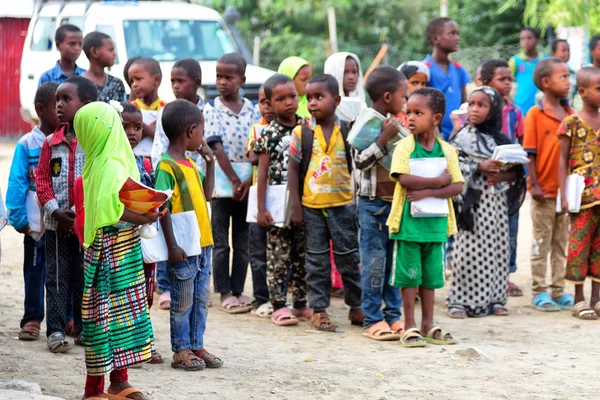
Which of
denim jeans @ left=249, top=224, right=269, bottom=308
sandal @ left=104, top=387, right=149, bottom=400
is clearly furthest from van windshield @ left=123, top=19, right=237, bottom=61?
sandal @ left=104, top=387, right=149, bottom=400

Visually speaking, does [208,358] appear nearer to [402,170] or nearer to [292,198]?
[292,198]

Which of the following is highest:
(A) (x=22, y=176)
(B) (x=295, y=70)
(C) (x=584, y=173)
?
(B) (x=295, y=70)

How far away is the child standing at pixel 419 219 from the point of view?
621cm

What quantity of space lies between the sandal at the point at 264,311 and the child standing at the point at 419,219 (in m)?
1.31

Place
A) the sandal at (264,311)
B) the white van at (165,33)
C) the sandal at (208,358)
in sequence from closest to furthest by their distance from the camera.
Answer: the sandal at (208,358) → the sandal at (264,311) → the white van at (165,33)

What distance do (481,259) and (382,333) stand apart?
1284mm

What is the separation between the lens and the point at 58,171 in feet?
19.2

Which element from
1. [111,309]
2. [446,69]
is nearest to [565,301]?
[446,69]

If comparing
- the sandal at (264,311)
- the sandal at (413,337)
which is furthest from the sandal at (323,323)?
the sandal at (413,337)

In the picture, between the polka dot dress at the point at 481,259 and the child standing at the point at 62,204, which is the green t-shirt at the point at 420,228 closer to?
the polka dot dress at the point at 481,259

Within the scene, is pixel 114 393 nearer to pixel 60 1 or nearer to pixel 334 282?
pixel 334 282

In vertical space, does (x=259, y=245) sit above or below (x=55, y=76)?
below

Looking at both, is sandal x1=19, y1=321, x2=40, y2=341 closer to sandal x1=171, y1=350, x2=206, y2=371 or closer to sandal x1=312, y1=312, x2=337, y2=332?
sandal x1=171, y1=350, x2=206, y2=371

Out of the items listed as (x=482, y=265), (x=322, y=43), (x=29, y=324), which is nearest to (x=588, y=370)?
(x=482, y=265)
